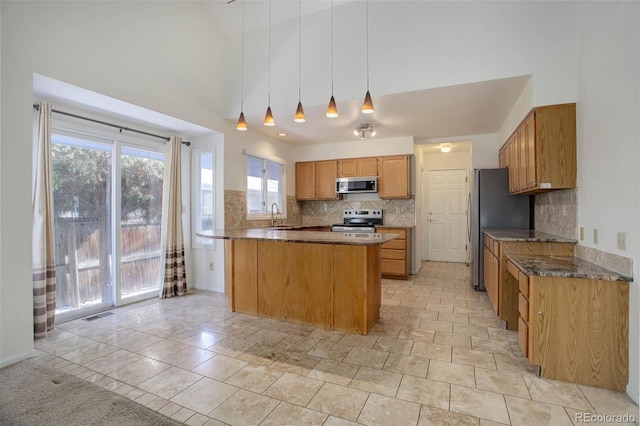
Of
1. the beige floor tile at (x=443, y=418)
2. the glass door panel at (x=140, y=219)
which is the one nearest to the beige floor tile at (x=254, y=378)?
the beige floor tile at (x=443, y=418)

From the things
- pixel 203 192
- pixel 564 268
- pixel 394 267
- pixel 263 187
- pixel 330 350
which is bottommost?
pixel 330 350

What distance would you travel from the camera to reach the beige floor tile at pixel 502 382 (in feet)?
6.61

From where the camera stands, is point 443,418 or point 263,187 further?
point 263,187

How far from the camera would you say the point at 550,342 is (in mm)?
2141

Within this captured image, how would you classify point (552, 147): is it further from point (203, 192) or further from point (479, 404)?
point (203, 192)

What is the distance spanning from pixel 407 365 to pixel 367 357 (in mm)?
321

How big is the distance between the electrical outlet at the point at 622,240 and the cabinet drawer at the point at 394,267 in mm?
3307

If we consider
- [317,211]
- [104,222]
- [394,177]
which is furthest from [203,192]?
[394,177]

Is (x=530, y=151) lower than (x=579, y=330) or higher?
higher

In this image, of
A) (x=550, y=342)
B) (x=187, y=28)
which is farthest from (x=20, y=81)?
(x=550, y=342)

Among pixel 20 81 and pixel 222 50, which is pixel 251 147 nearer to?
pixel 222 50

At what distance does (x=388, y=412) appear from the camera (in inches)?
71.5

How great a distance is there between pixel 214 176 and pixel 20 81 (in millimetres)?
2321

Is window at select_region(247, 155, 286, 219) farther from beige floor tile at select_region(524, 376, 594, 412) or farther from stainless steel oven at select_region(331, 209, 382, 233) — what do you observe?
beige floor tile at select_region(524, 376, 594, 412)
